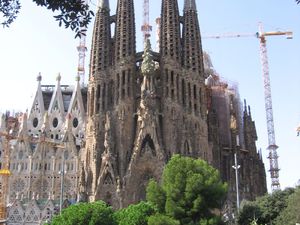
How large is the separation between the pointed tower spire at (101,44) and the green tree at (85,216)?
2604 cm

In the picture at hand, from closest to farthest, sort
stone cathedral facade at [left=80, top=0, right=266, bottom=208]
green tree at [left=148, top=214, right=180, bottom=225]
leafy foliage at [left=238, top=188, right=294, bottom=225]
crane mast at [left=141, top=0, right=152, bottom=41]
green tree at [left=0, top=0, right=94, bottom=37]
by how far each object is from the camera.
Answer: green tree at [left=0, top=0, right=94, bottom=37] → green tree at [left=148, top=214, right=180, bottom=225] → leafy foliage at [left=238, top=188, right=294, bottom=225] → stone cathedral facade at [left=80, top=0, right=266, bottom=208] → crane mast at [left=141, top=0, right=152, bottom=41]

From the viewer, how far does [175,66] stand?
178ft

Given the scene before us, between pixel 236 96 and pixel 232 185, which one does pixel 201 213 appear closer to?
pixel 232 185

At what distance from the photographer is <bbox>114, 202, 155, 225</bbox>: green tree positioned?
3200 centimetres

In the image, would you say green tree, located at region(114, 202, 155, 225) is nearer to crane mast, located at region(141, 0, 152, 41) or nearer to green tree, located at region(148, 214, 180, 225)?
green tree, located at region(148, 214, 180, 225)

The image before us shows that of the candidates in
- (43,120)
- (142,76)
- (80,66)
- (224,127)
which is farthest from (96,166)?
(80,66)

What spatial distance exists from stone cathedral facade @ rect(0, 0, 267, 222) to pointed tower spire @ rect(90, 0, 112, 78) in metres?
0.12

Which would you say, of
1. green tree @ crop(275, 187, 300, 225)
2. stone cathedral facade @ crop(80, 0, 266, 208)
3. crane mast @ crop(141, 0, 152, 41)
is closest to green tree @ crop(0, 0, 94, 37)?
green tree @ crop(275, 187, 300, 225)

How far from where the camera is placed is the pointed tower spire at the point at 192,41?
182ft

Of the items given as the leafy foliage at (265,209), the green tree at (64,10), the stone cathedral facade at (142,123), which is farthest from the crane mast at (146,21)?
the green tree at (64,10)

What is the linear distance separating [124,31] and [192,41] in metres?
8.10

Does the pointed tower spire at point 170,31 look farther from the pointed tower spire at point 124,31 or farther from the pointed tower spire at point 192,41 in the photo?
the pointed tower spire at point 124,31

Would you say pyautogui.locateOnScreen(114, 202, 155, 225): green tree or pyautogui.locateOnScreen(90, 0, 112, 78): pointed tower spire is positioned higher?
pyautogui.locateOnScreen(90, 0, 112, 78): pointed tower spire

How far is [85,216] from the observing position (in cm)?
3042
